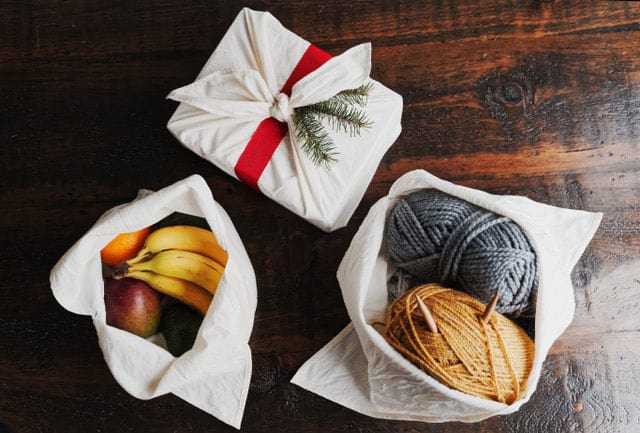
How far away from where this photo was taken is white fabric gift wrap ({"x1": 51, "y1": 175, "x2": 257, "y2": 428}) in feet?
2.50

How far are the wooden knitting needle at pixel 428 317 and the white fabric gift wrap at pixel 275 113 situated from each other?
20 cm

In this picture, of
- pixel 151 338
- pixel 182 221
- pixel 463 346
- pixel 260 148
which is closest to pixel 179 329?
pixel 151 338

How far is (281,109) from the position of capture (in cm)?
82

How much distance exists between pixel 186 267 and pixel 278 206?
18cm

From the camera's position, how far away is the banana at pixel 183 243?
2.63ft

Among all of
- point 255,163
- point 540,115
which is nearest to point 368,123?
point 255,163

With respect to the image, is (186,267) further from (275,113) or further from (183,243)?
(275,113)

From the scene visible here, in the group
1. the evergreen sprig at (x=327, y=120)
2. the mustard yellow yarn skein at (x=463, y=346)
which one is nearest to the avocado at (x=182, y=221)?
the evergreen sprig at (x=327, y=120)

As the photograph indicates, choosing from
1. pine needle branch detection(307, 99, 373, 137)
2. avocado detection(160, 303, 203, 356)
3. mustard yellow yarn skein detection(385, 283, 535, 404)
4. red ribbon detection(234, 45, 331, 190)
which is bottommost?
avocado detection(160, 303, 203, 356)

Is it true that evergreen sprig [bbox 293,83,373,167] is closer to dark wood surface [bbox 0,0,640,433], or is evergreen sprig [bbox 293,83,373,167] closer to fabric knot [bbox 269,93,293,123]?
fabric knot [bbox 269,93,293,123]

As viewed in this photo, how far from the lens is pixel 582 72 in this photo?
95 cm

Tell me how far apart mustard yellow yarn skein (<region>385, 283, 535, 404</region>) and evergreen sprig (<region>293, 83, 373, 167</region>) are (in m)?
0.22

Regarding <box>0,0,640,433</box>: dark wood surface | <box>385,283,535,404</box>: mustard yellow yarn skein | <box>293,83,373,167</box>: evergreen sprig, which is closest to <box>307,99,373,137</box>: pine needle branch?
<box>293,83,373,167</box>: evergreen sprig

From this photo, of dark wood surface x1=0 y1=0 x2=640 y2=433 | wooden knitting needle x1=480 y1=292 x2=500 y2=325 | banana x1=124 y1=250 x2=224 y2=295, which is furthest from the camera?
dark wood surface x1=0 y1=0 x2=640 y2=433
